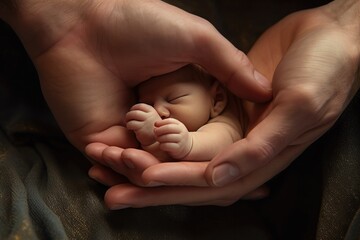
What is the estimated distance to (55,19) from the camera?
2.98 ft

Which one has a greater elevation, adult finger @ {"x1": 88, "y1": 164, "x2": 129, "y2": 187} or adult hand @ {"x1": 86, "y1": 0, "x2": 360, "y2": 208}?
adult hand @ {"x1": 86, "y1": 0, "x2": 360, "y2": 208}

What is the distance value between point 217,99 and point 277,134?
0.20 meters

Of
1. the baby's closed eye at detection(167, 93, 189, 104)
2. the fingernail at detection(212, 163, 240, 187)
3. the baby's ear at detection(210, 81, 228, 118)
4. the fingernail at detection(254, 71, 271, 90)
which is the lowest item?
the fingernail at detection(212, 163, 240, 187)

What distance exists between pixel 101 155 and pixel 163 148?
0.45ft

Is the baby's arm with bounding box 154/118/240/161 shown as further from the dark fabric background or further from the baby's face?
the dark fabric background

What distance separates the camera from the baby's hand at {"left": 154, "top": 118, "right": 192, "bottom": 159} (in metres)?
0.78

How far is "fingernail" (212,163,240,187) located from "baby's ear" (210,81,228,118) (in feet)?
0.58

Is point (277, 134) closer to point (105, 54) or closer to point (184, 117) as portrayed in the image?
point (184, 117)

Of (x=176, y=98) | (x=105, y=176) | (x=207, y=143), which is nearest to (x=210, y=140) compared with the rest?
(x=207, y=143)

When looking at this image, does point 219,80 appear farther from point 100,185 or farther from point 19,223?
point 19,223

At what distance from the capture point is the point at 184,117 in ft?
2.89

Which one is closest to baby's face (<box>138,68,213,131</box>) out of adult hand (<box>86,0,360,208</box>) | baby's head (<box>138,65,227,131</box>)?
baby's head (<box>138,65,227,131</box>)

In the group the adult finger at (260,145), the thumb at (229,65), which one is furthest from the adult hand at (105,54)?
the adult finger at (260,145)

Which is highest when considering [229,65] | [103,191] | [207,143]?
[229,65]
